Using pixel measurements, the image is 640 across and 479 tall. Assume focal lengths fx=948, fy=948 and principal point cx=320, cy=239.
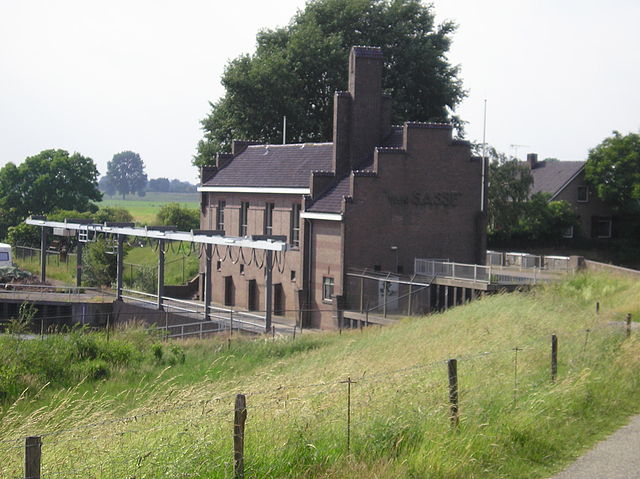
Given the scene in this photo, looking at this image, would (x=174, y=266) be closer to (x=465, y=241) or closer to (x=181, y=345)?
(x=465, y=241)

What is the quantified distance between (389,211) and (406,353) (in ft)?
84.1

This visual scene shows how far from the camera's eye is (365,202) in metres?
45.7

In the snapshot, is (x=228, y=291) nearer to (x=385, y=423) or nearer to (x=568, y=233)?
(x=568, y=233)

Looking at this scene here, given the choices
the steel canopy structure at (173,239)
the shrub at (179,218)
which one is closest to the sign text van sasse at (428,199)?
the steel canopy structure at (173,239)

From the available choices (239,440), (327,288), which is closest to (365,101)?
(327,288)

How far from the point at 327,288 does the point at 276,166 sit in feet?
33.1

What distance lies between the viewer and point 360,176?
45.6m

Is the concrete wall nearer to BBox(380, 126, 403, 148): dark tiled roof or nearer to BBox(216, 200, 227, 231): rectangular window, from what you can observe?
BBox(380, 126, 403, 148): dark tiled roof

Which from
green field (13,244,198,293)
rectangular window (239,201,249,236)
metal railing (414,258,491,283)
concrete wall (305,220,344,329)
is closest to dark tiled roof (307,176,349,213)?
concrete wall (305,220,344,329)

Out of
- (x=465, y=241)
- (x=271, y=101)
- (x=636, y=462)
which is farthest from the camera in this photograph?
(x=271, y=101)

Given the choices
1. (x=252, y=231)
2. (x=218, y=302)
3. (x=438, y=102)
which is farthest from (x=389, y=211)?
(x=438, y=102)

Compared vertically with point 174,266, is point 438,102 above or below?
above

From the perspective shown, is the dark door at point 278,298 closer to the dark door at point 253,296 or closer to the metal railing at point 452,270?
the dark door at point 253,296

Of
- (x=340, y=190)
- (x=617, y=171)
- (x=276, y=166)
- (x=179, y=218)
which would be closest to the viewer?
(x=340, y=190)
